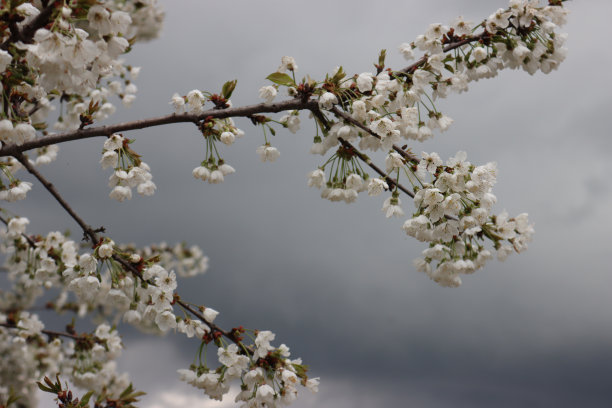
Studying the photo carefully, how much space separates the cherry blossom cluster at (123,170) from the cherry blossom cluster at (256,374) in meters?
1.27

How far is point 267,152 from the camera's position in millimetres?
4199

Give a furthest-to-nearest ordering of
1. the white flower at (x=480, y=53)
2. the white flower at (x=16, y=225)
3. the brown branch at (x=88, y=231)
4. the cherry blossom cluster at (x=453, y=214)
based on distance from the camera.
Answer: the white flower at (x=16, y=225) → the white flower at (x=480, y=53) → the brown branch at (x=88, y=231) → the cherry blossom cluster at (x=453, y=214)

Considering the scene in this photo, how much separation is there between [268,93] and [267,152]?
49 cm

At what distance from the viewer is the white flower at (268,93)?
3.91m

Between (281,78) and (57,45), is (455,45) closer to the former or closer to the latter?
(281,78)

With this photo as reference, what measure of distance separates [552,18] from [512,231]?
1759 millimetres

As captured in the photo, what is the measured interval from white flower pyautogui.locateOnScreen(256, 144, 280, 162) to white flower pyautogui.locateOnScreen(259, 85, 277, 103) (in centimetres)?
41

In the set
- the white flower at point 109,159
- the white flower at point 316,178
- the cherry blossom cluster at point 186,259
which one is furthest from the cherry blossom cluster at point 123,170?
the cherry blossom cluster at point 186,259

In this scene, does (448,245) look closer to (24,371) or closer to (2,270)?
(2,270)

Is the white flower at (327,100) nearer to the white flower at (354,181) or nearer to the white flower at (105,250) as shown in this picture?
the white flower at (354,181)

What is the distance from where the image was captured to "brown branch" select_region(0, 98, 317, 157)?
12.6 ft

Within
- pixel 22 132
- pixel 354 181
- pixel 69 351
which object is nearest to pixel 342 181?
pixel 354 181

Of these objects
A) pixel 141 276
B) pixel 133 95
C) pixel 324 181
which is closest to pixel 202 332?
pixel 141 276

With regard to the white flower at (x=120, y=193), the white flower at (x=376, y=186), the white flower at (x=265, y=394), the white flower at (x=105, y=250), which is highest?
the white flower at (x=376, y=186)
